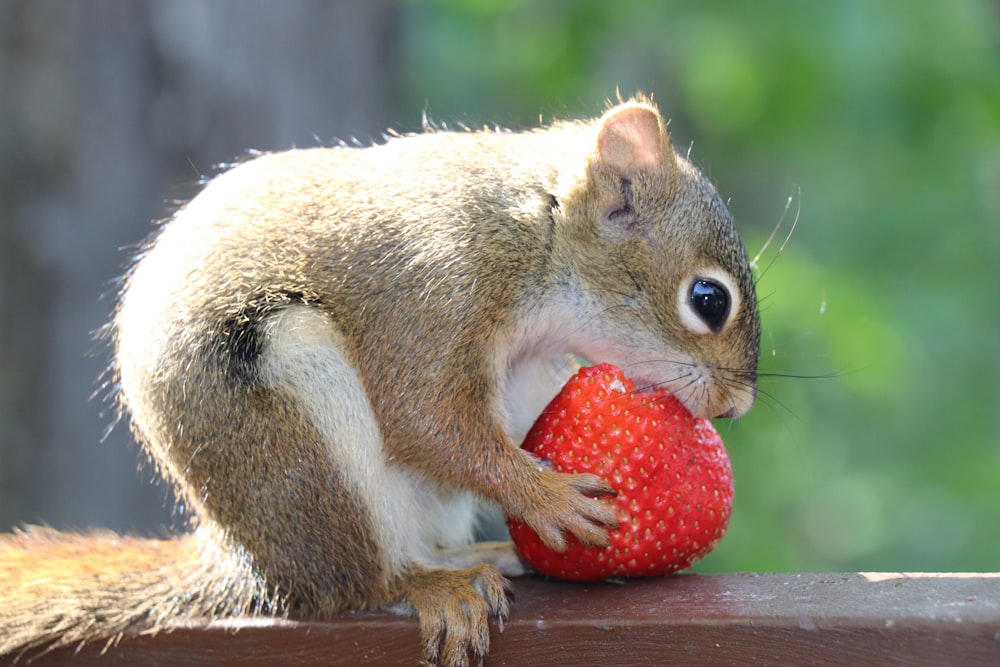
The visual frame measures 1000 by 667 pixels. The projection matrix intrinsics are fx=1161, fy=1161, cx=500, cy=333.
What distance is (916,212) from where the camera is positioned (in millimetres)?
6496

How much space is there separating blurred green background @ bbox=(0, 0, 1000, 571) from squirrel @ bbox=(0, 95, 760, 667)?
1616 mm

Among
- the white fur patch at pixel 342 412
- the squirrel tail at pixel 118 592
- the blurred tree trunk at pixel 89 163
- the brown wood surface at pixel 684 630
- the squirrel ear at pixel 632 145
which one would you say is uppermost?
the blurred tree trunk at pixel 89 163

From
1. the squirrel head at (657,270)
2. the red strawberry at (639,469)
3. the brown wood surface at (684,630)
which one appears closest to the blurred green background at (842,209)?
the squirrel head at (657,270)

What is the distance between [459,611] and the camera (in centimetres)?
221

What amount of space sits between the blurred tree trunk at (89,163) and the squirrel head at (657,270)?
2.68 meters

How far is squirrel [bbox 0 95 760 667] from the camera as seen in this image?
233 cm

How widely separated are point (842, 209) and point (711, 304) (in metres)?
4.75

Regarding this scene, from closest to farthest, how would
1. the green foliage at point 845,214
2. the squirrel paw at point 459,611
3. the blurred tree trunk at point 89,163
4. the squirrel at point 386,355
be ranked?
the squirrel paw at point 459,611 < the squirrel at point 386,355 < the green foliage at point 845,214 < the blurred tree trunk at point 89,163

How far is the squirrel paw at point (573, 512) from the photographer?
2.16 metres

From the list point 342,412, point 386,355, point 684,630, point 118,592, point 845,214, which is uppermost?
point 845,214

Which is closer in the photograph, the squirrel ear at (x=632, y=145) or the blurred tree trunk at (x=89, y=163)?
the squirrel ear at (x=632, y=145)

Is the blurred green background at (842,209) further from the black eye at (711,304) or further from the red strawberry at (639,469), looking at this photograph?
the red strawberry at (639,469)

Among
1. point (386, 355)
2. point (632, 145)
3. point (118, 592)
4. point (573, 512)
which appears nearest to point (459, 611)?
point (573, 512)

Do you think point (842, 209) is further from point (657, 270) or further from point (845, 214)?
point (657, 270)
